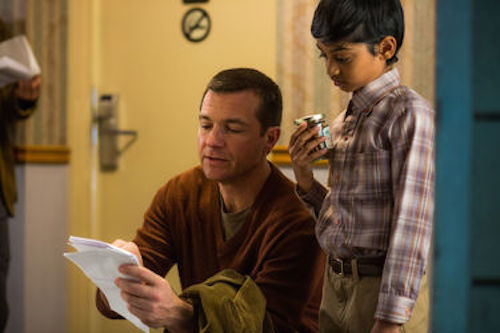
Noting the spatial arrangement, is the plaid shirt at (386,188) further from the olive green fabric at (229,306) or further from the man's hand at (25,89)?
the man's hand at (25,89)

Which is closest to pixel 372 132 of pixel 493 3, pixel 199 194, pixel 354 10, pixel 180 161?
pixel 354 10

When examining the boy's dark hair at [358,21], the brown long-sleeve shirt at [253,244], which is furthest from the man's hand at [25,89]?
the boy's dark hair at [358,21]

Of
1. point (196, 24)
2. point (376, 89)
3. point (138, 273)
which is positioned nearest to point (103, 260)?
point (138, 273)

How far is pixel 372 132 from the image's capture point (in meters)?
1.07

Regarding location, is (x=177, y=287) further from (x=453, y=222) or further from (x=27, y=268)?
(x=453, y=222)

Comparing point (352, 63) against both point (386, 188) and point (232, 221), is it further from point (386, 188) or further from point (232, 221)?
point (232, 221)

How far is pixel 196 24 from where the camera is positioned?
231 centimetres

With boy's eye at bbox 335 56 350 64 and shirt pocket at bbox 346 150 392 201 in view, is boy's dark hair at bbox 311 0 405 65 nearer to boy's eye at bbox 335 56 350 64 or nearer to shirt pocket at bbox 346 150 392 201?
boy's eye at bbox 335 56 350 64

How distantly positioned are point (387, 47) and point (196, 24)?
1347 mm

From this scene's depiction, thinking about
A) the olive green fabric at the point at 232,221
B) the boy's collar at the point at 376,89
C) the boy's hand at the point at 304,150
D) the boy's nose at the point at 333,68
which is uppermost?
the boy's nose at the point at 333,68

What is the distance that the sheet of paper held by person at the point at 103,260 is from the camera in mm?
1073

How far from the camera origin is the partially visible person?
95.7 inches

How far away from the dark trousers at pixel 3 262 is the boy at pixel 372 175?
1687 mm

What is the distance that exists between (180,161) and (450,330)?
5.96ft
